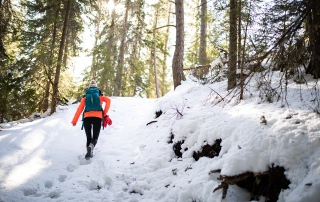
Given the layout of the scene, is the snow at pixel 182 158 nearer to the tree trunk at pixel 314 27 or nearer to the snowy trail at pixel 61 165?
the snowy trail at pixel 61 165

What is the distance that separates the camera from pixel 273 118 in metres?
3.19

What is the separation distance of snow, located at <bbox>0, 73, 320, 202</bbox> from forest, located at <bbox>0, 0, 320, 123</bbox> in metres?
0.51

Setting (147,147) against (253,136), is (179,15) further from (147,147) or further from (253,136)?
(253,136)

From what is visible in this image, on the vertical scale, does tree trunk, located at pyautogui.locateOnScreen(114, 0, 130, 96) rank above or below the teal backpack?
above

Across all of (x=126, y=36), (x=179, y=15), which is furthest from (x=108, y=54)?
(x=179, y=15)

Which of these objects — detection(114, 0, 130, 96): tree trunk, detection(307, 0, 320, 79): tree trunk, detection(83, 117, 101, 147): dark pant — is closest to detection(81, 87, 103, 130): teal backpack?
detection(83, 117, 101, 147): dark pant

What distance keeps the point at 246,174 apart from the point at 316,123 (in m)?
1.31

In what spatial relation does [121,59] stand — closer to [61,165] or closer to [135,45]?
[135,45]

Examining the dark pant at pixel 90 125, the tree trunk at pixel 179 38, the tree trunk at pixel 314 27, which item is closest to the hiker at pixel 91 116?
the dark pant at pixel 90 125

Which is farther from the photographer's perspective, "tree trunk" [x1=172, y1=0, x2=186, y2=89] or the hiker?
"tree trunk" [x1=172, y1=0, x2=186, y2=89]

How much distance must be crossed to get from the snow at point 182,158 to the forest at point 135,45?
0.51 meters

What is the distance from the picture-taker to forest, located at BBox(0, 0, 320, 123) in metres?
2.88

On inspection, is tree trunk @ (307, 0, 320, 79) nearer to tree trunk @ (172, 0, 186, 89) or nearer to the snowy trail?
the snowy trail

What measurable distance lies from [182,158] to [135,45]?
13427 millimetres
